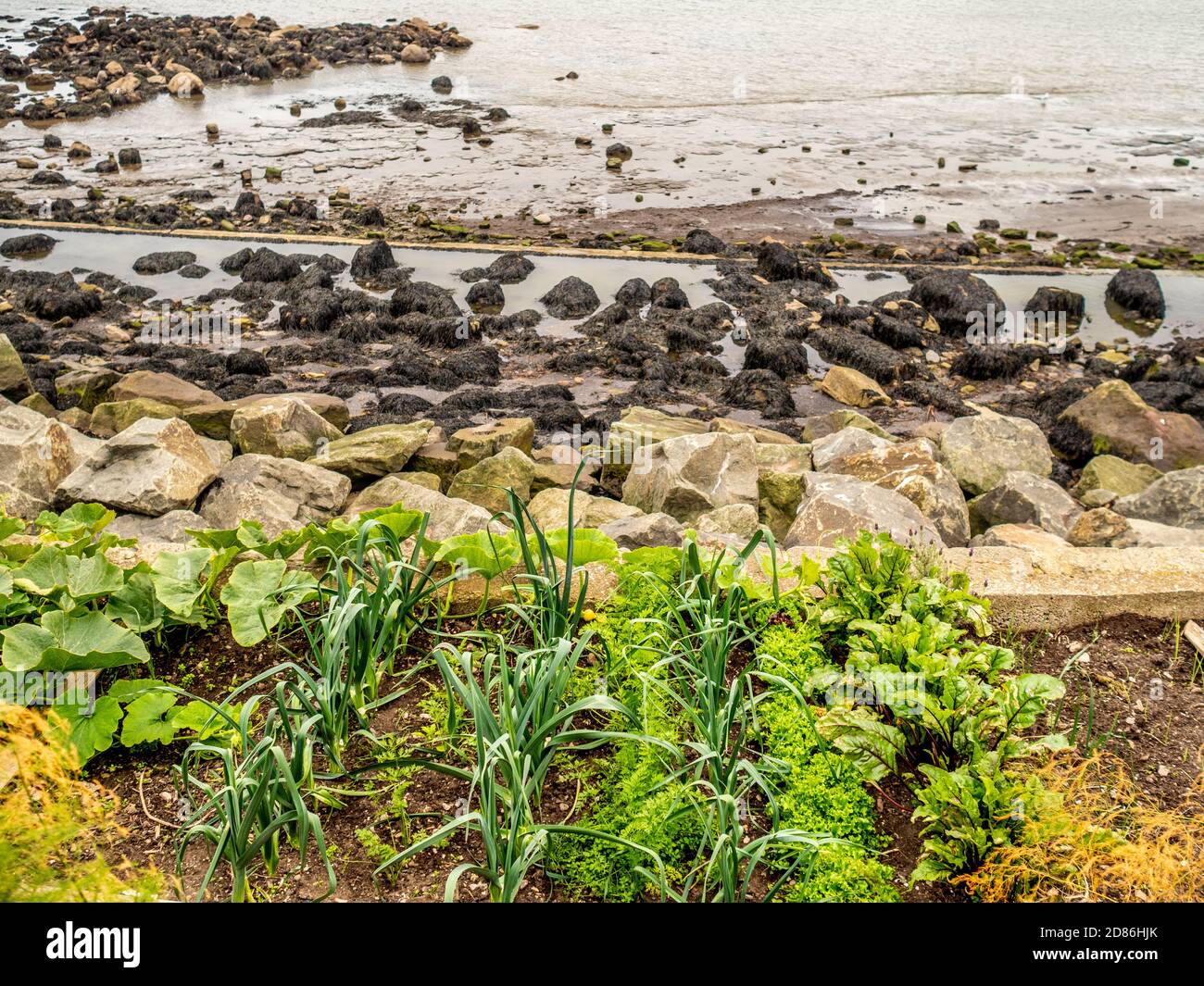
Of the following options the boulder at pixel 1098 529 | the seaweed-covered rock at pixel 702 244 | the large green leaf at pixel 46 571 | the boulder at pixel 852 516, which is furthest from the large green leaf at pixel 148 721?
the seaweed-covered rock at pixel 702 244

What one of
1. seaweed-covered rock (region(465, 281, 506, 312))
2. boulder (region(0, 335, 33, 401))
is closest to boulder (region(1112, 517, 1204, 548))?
seaweed-covered rock (region(465, 281, 506, 312))

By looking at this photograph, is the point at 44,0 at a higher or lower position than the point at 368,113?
higher

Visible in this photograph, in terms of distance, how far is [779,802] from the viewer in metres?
2.38

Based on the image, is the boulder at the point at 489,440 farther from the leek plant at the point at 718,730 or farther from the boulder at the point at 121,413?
the leek plant at the point at 718,730

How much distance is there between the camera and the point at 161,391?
6582 mm

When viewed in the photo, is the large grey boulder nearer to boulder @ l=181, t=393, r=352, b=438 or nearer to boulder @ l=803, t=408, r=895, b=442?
boulder @ l=803, t=408, r=895, b=442

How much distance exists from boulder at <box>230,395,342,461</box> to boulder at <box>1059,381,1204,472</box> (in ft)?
16.2

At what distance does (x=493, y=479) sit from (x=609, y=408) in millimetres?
1888

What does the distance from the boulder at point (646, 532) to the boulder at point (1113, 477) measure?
325 centimetres

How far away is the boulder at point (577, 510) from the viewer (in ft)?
15.1
